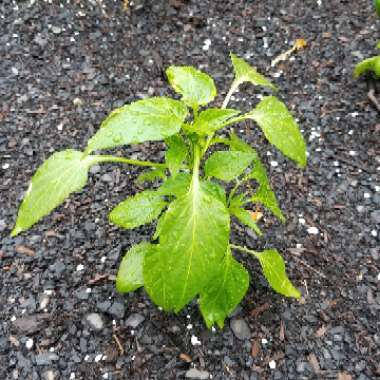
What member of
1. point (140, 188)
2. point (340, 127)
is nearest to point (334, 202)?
point (340, 127)

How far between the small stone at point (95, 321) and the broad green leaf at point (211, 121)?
790 mm

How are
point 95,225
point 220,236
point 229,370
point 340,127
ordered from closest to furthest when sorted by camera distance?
point 220,236
point 229,370
point 95,225
point 340,127

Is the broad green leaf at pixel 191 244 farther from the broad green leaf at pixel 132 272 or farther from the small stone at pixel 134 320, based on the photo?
the small stone at pixel 134 320

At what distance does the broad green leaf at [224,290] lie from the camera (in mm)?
1594

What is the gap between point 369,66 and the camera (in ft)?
8.25

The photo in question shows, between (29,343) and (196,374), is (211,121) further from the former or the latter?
(29,343)

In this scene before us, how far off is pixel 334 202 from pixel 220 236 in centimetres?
105

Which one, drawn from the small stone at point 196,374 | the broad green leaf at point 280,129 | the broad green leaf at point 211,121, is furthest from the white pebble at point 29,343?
the broad green leaf at point 280,129

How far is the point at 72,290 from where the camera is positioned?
187 centimetres

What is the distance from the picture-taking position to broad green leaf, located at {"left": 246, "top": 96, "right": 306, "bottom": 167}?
1.33 metres

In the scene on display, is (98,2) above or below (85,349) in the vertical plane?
above

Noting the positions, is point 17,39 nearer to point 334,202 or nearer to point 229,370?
point 334,202

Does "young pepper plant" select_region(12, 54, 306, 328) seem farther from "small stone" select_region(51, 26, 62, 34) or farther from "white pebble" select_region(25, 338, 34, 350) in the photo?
"small stone" select_region(51, 26, 62, 34)

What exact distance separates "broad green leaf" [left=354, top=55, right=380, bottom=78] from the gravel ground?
0.23 ft
